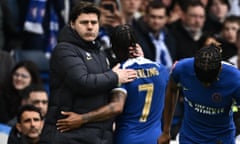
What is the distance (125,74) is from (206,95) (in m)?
0.71

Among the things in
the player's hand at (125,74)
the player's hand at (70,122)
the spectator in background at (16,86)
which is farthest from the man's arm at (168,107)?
the spectator in background at (16,86)

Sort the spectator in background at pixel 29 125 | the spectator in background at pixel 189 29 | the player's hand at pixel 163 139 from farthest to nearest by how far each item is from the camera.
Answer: the spectator in background at pixel 189 29
the spectator in background at pixel 29 125
the player's hand at pixel 163 139

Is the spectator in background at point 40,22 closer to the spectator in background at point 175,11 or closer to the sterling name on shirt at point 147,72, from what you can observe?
Result: the spectator in background at point 175,11

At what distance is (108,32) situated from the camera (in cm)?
1049

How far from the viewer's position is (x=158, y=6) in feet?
36.2

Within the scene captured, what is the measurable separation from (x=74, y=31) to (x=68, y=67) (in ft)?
1.17

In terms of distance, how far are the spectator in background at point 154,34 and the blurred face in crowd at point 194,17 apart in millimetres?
673

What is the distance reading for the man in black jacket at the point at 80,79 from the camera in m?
6.82

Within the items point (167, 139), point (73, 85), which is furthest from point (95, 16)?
point (167, 139)

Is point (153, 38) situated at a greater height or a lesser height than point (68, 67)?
lesser

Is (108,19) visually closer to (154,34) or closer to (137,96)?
(154,34)

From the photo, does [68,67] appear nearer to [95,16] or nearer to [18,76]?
[95,16]

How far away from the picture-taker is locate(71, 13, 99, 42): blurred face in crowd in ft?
22.9

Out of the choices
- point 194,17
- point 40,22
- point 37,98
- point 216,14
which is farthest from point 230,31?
point 37,98
